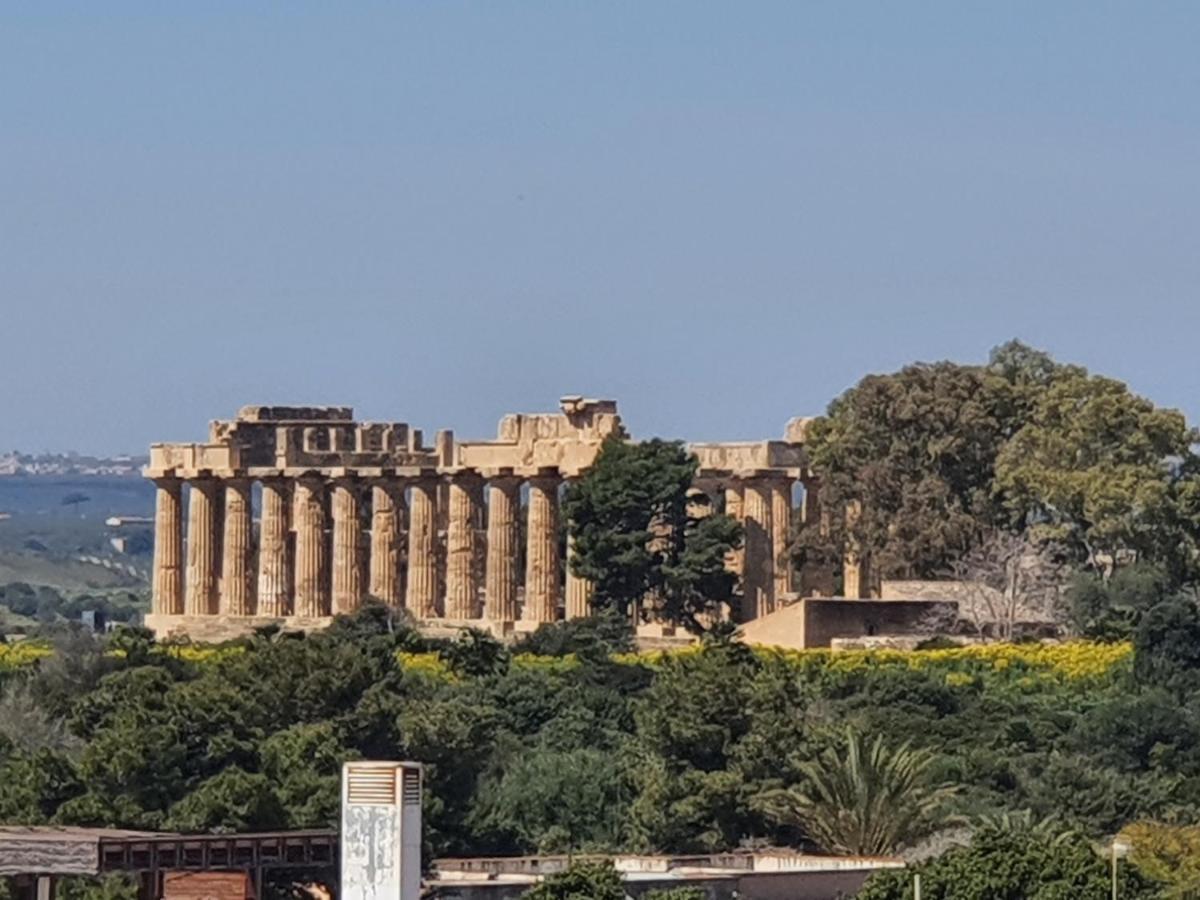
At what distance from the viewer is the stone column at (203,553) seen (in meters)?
128

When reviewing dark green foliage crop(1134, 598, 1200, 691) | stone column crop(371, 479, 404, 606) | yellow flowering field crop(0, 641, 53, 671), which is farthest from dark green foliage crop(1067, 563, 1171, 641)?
stone column crop(371, 479, 404, 606)

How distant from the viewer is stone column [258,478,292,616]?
416ft

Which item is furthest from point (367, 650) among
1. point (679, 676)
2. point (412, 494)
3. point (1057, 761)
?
point (412, 494)

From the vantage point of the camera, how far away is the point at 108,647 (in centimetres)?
10594

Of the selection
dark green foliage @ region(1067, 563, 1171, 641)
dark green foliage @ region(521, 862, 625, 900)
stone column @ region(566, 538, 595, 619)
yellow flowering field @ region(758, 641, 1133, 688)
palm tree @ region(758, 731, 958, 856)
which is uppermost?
stone column @ region(566, 538, 595, 619)

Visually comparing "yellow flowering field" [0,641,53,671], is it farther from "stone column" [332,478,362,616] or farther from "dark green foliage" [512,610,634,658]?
"stone column" [332,478,362,616]

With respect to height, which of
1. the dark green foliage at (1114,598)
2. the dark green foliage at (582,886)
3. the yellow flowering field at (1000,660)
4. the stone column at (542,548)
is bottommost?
the dark green foliage at (582,886)

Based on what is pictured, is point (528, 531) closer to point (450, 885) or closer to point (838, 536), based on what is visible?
point (838, 536)

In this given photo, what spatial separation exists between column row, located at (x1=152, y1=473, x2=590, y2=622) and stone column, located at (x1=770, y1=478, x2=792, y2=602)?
17.5 feet

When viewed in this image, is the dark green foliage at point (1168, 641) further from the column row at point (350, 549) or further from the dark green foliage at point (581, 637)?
the column row at point (350, 549)

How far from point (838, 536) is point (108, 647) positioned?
730 inches

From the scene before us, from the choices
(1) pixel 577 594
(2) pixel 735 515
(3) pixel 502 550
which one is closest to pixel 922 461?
(2) pixel 735 515

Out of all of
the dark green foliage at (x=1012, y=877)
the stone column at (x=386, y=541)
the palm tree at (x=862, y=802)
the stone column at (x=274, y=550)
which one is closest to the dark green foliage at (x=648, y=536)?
the stone column at (x=386, y=541)

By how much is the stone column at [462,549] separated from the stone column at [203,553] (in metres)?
6.89
